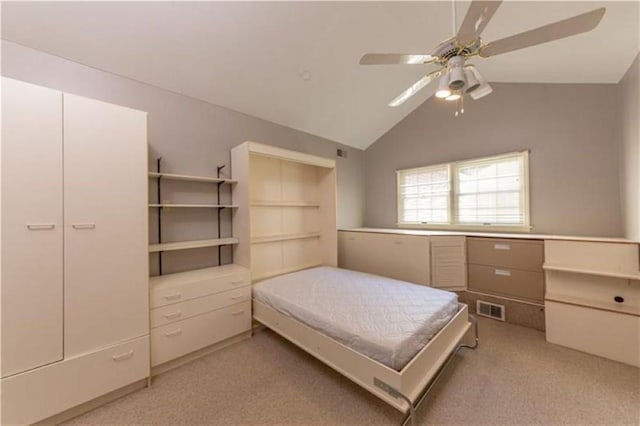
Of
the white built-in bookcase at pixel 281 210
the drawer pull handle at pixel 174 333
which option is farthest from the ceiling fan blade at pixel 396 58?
the drawer pull handle at pixel 174 333

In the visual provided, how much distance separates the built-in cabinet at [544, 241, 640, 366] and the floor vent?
0.47 metres

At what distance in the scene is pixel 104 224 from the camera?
5.70ft

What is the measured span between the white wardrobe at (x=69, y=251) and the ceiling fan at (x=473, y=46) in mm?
1955

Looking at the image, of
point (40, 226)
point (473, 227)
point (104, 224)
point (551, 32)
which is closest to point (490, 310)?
point (473, 227)

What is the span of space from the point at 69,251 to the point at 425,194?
428 cm

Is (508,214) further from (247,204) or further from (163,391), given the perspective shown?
(163,391)

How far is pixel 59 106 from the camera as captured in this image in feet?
5.24

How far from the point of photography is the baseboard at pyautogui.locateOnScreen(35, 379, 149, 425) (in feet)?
5.13

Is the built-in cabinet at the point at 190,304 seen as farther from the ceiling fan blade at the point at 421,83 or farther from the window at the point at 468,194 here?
the window at the point at 468,194

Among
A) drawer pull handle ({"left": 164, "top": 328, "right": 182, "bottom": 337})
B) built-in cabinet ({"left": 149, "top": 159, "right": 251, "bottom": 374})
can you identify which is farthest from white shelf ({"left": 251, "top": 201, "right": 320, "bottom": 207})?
drawer pull handle ({"left": 164, "top": 328, "right": 182, "bottom": 337})

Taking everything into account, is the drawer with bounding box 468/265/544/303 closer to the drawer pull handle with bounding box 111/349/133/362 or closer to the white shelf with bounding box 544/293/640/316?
the white shelf with bounding box 544/293/640/316

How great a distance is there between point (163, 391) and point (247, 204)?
1696 millimetres

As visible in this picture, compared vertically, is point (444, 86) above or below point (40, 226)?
above

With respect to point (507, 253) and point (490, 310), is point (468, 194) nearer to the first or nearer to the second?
point (507, 253)
